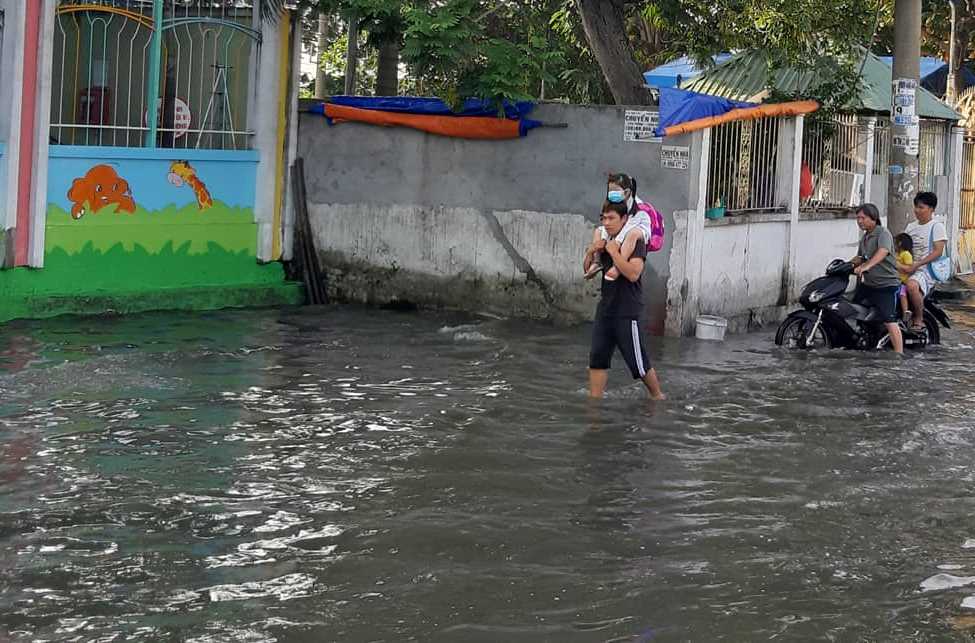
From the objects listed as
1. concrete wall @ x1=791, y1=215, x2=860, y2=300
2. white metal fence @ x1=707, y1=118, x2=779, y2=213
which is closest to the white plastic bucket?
white metal fence @ x1=707, y1=118, x2=779, y2=213

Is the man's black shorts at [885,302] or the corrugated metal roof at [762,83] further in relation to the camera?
the corrugated metal roof at [762,83]

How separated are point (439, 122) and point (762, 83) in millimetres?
7377

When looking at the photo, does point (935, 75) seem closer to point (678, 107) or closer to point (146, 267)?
point (678, 107)

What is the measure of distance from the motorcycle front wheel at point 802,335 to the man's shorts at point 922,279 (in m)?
1.20

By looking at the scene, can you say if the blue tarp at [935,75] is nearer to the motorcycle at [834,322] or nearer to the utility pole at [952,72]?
the utility pole at [952,72]

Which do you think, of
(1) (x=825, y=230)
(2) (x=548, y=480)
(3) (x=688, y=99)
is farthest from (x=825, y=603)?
(1) (x=825, y=230)

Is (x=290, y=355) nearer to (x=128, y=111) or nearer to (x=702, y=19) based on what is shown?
(x=128, y=111)

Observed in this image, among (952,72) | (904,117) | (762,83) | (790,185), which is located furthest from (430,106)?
(952,72)

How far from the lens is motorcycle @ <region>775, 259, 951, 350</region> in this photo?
13.0 meters

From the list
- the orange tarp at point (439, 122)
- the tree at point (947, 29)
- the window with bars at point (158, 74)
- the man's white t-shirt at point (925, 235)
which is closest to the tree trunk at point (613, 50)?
the orange tarp at point (439, 122)

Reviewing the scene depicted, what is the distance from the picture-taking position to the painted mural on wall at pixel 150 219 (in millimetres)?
13656

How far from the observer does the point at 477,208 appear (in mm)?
14883

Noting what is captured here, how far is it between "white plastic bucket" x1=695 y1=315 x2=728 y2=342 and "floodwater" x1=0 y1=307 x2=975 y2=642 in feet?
3.55

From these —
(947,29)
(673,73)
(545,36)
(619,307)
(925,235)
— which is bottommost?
(619,307)
